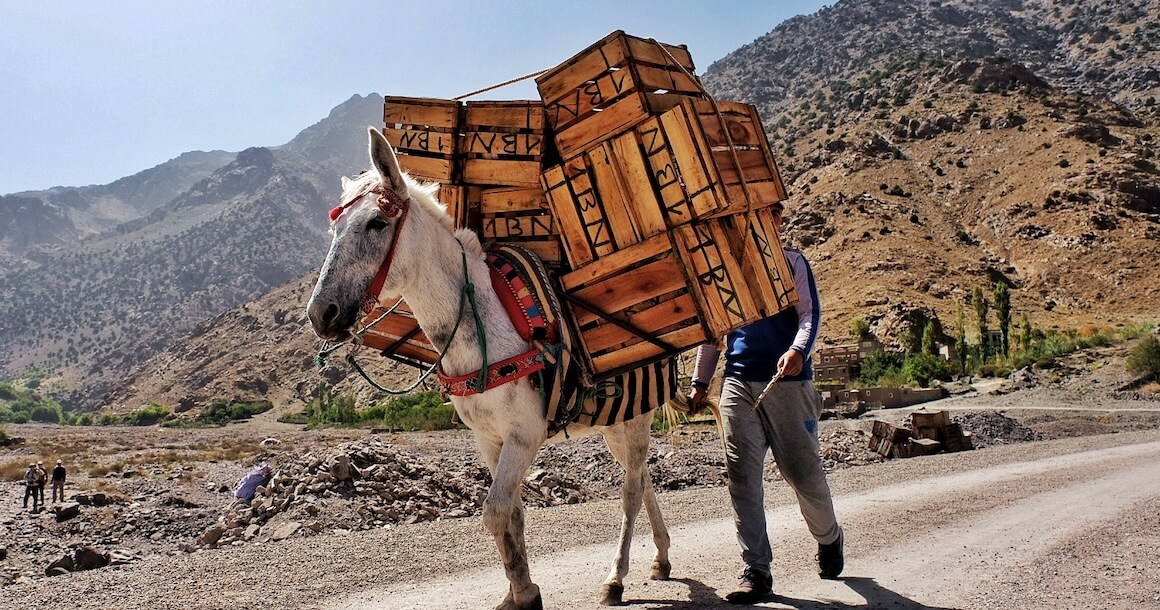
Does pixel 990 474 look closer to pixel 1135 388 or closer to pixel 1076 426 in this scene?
pixel 1076 426

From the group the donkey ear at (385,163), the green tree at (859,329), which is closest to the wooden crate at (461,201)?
the donkey ear at (385,163)

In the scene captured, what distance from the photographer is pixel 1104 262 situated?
195 feet

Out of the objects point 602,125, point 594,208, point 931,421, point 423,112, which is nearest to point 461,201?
point 423,112

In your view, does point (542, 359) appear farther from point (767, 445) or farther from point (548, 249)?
point (767, 445)

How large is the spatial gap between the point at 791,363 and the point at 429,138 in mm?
2989

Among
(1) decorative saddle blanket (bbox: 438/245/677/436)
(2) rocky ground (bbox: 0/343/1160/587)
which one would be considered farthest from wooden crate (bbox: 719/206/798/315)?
(2) rocky ground (bbox: 0/343/1160/587)

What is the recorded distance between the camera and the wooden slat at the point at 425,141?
5.84 metres

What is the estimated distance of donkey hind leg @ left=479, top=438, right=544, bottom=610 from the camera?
4383 mm

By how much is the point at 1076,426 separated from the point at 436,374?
2118 cm

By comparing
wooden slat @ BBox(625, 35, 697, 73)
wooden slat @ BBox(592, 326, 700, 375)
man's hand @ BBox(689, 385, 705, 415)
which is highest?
wooden slat @ BBox(625, 35, 697, 73)

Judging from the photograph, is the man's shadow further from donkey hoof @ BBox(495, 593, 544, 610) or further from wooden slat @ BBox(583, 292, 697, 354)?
wooden slat @ BBox(583, 292, 697, 354)

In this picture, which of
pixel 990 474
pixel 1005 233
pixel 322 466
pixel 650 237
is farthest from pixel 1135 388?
pixel 1005 233

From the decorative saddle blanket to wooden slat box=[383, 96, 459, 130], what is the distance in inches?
45.7

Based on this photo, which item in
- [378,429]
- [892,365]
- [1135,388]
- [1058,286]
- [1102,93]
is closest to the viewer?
[1135,388]
